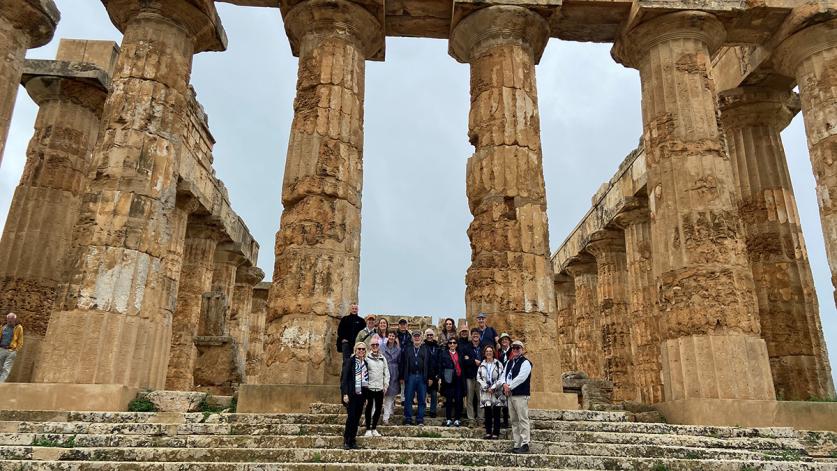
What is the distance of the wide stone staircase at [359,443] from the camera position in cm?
665

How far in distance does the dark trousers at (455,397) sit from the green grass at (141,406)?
526cm

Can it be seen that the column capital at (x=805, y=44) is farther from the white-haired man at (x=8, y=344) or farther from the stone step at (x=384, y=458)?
the white-haired man at (x=8, y=344)

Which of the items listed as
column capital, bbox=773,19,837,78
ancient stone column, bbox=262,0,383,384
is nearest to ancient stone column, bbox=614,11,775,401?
column capital, bbox=773,19,837,78

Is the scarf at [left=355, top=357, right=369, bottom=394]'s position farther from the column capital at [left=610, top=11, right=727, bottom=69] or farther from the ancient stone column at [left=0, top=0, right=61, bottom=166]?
the column capital at [left=610, top=11, right=727, bottom=69]

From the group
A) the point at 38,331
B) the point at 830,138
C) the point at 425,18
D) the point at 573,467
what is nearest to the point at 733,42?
the point at 830,138

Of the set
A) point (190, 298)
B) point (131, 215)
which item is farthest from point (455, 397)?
point (190, 298)

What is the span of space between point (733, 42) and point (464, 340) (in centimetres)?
1036

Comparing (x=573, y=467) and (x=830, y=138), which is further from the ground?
(x=830, y=138)

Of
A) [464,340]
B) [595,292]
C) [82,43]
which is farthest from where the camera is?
[595,292]

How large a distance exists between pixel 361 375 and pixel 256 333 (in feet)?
65.7

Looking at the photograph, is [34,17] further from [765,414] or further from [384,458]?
[765,414]

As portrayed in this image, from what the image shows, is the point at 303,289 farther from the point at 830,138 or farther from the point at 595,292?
the point at 595,292

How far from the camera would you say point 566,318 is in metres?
26.5

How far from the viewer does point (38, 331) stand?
44.7ft
